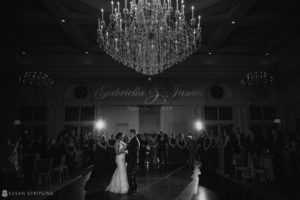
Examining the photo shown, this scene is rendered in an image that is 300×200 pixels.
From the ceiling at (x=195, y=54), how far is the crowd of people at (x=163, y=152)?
4.21 meters

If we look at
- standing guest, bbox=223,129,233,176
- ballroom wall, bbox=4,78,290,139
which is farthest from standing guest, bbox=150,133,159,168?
standing guest, bbox=223,129,233,176

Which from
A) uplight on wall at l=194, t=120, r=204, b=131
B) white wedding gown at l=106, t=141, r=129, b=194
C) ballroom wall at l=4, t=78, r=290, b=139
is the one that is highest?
ballroom wall at l=4, t=78, r=290, b=139

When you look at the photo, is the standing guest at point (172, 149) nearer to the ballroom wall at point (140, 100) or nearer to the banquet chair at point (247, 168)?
the ballroom wall at point (140, 100)

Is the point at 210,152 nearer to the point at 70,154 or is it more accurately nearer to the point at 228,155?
the point at 228,155

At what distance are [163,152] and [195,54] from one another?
5894 millimetres

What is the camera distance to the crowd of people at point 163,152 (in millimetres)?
7395

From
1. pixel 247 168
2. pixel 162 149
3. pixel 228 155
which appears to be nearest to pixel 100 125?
pixel 162 149

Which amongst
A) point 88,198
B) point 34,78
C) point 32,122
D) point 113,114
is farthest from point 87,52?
point 88,198

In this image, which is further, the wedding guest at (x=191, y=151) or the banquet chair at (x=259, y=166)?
the wedding guest at (x=191, y=151)

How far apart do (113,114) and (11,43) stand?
276 inches

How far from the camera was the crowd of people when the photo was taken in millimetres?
7395

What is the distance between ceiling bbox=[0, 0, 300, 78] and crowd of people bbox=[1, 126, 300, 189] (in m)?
4.21

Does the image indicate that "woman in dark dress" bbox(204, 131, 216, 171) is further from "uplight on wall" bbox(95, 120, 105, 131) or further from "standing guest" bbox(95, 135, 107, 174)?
"uplight on wall" bbox(95, 120, 105, 131)

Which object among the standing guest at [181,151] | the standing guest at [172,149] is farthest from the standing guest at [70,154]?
the standing guest at [181,151]
